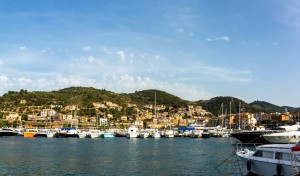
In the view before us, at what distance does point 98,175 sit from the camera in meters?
41.2

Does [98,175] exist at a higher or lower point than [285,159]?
lower

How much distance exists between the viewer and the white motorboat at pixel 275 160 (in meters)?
31.5

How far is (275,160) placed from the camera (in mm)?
34094

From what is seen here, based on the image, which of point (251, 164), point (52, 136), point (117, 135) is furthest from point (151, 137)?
point (251, 164)

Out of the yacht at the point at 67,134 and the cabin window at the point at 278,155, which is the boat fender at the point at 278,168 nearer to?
the cabin window at the point at 278,155

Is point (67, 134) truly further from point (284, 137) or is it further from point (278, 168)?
point (278, 168)

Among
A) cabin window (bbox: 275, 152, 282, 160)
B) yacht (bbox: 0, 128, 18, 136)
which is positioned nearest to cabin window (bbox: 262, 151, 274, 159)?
cabin window (bbox: 275, 152, 282, 160)

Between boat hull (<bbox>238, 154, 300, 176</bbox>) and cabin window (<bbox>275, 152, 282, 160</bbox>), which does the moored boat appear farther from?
cabin window (<bbox>275, 152, 282, 160</bbox>)

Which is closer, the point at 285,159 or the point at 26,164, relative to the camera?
the point at 285,159

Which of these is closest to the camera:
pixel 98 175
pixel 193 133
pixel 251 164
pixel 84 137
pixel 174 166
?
pixel 251 164

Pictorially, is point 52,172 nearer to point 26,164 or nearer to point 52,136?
point 26,164

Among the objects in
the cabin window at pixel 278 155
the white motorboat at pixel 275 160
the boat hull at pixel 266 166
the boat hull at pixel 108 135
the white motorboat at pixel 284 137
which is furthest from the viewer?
the boat hull at pixel 108 135

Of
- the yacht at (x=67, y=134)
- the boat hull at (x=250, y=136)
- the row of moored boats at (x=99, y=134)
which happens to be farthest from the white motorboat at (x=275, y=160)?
the yacht at (x=67, y=134)

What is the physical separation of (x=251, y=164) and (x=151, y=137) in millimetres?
105256
